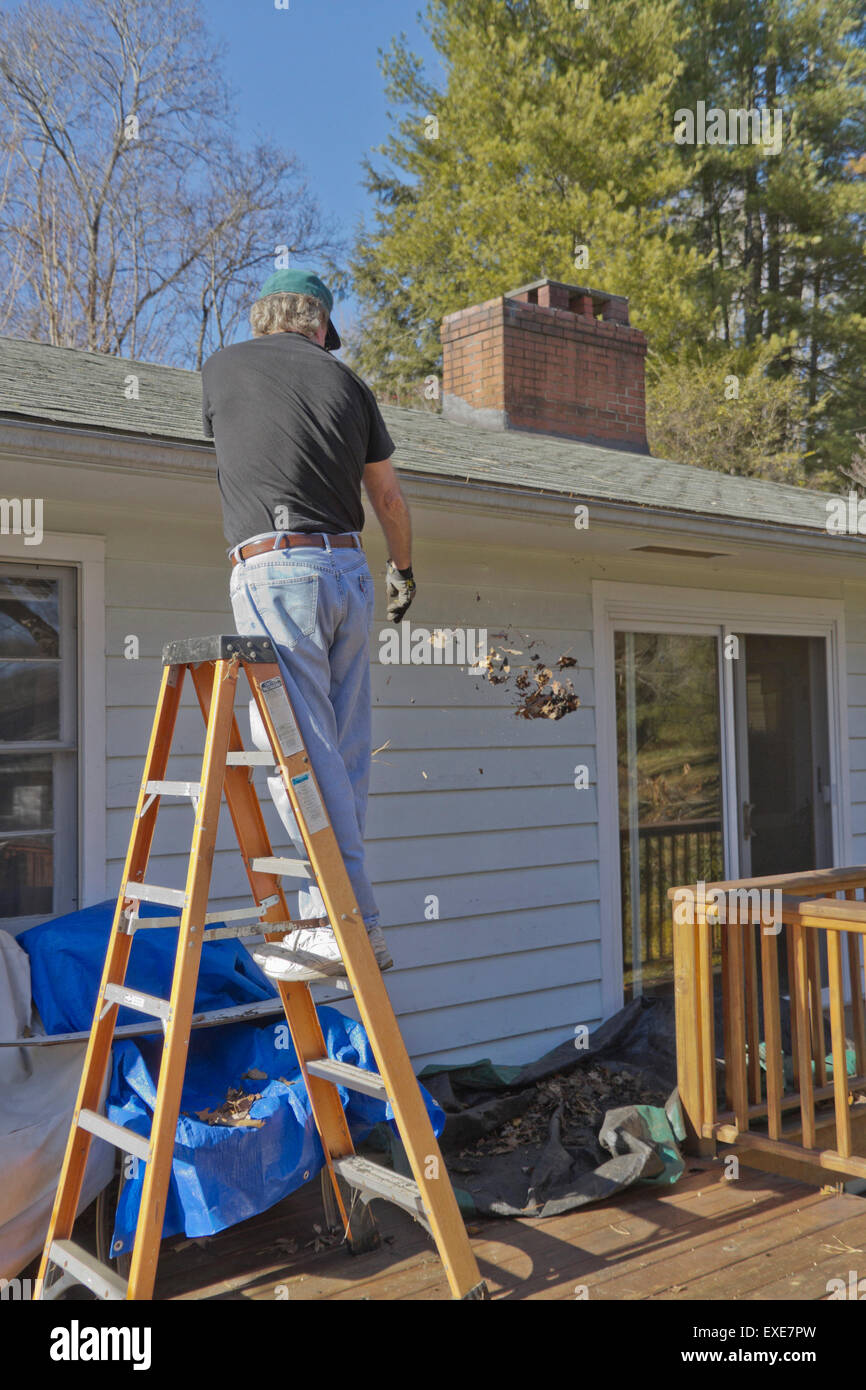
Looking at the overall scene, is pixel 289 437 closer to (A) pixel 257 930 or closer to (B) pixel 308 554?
(B) pixel 308 554

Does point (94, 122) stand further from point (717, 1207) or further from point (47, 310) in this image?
point (717, 1207)

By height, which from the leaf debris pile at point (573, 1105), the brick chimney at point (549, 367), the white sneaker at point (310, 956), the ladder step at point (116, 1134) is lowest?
the leaf debris pile at point (573, 1105)

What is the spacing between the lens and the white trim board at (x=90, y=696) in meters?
3.84

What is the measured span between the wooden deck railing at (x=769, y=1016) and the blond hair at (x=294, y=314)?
2.26 metres

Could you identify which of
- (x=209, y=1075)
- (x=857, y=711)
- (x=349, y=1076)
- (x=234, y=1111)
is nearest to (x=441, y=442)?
(x=857, y=711)

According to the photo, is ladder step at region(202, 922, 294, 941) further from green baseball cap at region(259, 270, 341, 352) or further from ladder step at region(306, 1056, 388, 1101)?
green baseball cap at region(259, 270, 341, 352)

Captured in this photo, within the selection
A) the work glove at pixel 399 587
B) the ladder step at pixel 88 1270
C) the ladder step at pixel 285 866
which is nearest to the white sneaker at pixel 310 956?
the ladder step at pixel 285 866

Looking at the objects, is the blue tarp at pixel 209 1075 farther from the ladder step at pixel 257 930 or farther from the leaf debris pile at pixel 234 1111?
the ladder step at pixel 257 930

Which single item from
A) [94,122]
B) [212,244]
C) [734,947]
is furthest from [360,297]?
[734,947]

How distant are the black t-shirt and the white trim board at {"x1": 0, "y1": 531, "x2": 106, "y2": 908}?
1418 mm

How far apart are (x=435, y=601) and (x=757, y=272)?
17.2 meters

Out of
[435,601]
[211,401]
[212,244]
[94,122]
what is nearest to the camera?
[211,401]

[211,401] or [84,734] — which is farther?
[84,734]
